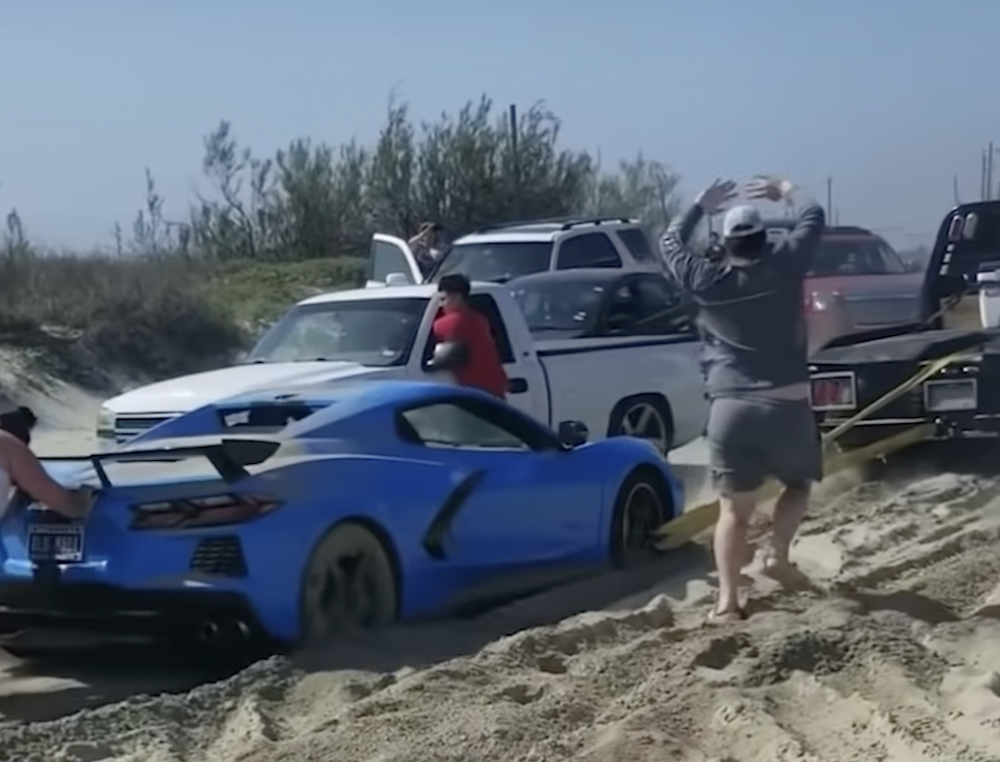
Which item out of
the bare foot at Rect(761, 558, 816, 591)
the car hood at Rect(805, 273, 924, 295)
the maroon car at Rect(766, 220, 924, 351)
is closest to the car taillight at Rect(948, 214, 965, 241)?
the maroon car at Rect(766, 220, 924, 351)

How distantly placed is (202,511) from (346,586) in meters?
0.82

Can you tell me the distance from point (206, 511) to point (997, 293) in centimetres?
789

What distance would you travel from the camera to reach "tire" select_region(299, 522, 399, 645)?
884 cm

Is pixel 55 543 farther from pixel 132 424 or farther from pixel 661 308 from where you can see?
pixel 661 308

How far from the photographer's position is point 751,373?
8641 mm

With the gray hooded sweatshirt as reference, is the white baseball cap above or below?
above

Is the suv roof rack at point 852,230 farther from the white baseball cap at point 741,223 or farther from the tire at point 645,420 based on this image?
the white baseball cap at point 741,223

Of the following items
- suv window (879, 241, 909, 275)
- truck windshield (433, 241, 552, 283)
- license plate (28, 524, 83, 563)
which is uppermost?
truck windshield (433, 241, 552, 283)

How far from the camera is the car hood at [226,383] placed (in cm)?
1367

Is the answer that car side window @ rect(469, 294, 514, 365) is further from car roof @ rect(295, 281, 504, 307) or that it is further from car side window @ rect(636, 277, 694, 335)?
car side window @ rect(636, 277, 694, 335)

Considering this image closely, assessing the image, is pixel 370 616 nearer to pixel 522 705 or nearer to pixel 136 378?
pixel 522 705

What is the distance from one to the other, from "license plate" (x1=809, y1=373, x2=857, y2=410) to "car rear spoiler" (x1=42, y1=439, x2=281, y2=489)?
542 cm

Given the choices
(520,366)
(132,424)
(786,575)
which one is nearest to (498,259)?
(520,366)

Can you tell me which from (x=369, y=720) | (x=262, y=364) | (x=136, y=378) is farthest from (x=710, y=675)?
(x=136, y=378)
